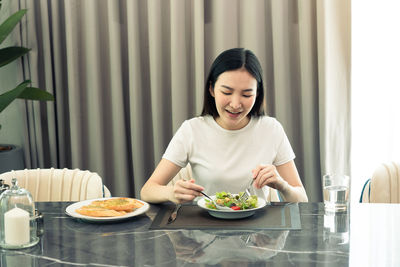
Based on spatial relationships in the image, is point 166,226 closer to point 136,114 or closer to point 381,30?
point 136,114

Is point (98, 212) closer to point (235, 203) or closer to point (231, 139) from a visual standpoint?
point (235, 203)

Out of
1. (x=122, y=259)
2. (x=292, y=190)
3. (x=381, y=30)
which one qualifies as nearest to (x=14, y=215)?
(x=122, y=259)

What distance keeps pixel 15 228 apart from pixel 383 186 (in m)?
1.33

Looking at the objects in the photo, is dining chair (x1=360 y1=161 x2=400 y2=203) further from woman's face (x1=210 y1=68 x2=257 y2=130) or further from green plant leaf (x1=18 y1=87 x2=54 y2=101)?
green plant leaf (x1=18 y1=87 x2=54 y2=101)

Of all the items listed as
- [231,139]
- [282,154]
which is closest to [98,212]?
[231,139]

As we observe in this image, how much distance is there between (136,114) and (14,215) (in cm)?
167

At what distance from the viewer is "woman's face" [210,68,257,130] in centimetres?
185

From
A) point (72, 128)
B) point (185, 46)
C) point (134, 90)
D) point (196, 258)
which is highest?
point (185, 46)

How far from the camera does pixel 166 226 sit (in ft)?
4.73

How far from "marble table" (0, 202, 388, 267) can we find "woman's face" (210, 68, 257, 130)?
0.52 metres

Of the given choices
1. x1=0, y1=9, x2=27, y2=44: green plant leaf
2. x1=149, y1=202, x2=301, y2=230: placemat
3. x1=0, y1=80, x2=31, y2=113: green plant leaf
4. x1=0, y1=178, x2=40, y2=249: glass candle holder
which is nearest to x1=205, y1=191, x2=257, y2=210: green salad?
x1=149, y1=202, x2=301, y2=230: placemat

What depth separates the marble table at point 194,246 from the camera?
1.17 meters

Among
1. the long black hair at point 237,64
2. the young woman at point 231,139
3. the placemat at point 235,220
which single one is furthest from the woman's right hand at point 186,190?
the long black hair at point 237,64

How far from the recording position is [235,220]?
149 cm
